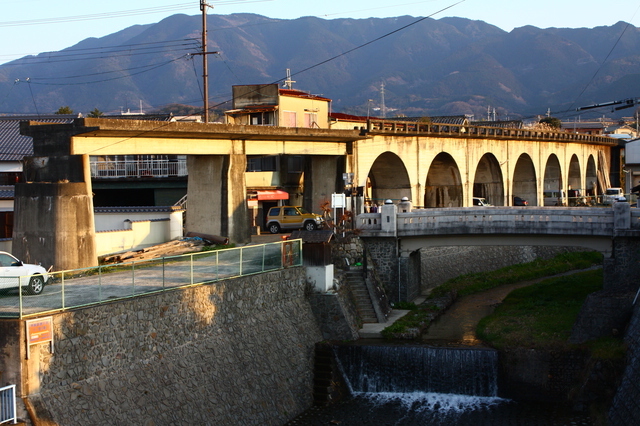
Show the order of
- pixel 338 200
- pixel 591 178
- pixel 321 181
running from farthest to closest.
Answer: pixel 591 178, pixel 321 181, pixel 338 200

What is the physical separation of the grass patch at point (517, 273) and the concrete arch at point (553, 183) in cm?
2474

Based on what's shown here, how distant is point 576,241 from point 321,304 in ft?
41.4

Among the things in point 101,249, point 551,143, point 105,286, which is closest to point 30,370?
point 105,286

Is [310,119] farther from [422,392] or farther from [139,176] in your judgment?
[422,392]

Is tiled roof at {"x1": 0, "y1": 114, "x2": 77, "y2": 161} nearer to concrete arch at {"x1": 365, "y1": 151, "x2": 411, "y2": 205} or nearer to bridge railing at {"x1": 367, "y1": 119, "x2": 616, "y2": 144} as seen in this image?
bridge railing at {"x1": 367, "y1": 119, "x2": 616, "y2": 144}

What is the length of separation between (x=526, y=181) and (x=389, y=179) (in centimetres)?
2444

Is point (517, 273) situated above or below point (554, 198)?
below

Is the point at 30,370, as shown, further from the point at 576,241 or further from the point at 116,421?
the point at 576,241

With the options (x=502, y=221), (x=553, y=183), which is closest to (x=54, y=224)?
(x=502, y=221)

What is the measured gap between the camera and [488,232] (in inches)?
A: 1436

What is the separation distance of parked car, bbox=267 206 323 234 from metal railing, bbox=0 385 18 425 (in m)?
26.0

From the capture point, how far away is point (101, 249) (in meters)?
34.0

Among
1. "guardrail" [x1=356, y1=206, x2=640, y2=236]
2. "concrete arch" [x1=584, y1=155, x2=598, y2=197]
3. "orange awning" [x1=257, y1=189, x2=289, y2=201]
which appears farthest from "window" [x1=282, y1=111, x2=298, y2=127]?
"concrete arch" [x1=584, y1=155, x2=598, y2=197]

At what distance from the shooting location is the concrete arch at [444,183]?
57.4m
